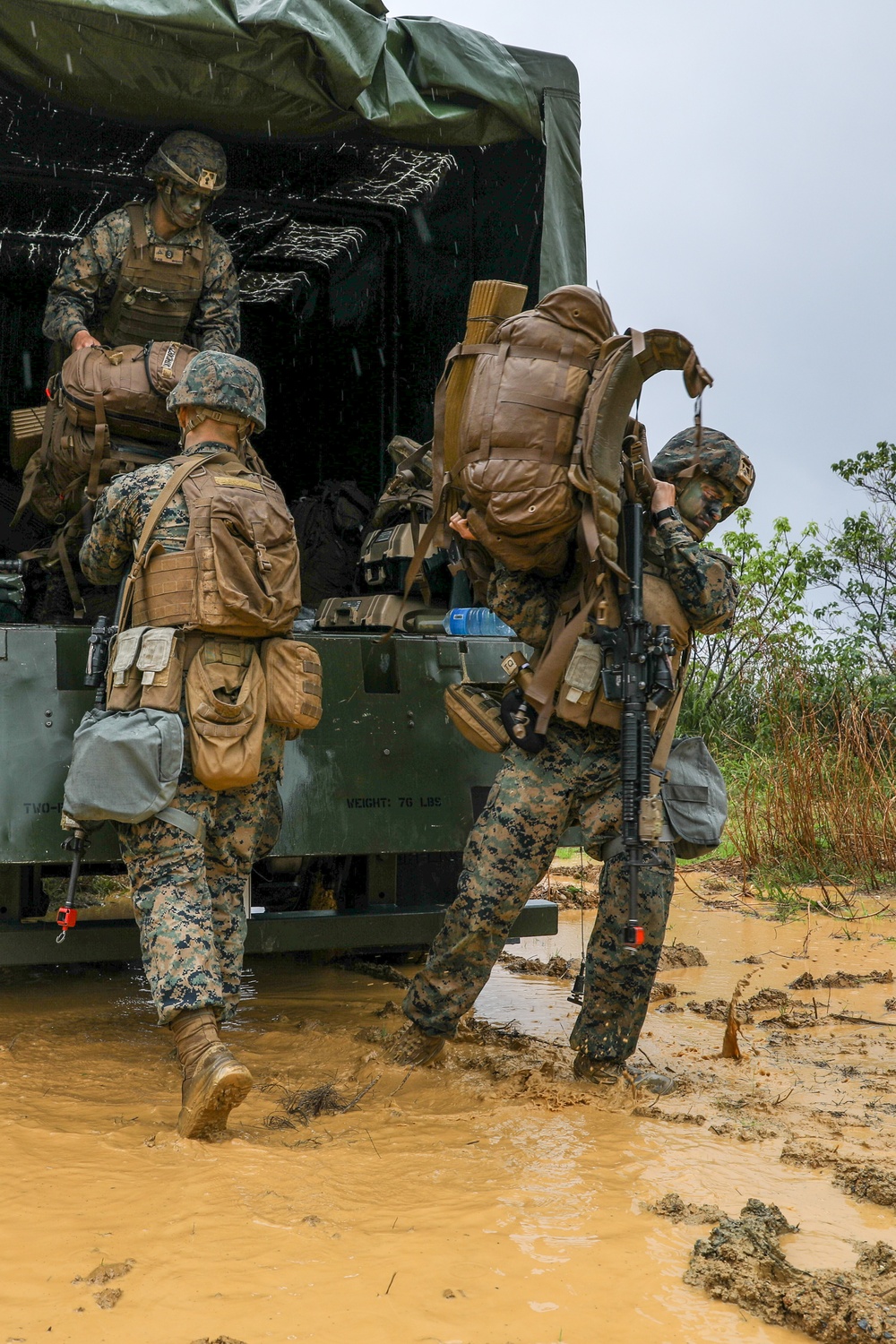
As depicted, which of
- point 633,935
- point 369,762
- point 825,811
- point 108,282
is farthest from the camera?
point 825,811

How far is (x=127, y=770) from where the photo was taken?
10.5 ft

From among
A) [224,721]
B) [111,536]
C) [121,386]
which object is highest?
[121,386]

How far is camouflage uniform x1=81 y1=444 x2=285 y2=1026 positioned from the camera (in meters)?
3.12

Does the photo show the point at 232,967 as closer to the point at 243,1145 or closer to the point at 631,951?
the point at 243,1145

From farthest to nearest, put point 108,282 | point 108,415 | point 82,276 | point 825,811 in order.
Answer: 1. point 825,811
2. point 108,282
3. point 82,276
4. point 108,415

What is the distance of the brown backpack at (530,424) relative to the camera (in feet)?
10.7

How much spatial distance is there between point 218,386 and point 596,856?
5.38 ft

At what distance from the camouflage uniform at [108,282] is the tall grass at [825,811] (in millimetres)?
3682

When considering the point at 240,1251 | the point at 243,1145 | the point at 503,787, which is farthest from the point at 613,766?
the point at 240,1251

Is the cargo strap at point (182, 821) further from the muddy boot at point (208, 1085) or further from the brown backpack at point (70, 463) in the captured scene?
the brown backpack at point (70, 463)

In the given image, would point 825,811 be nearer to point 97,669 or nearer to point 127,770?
point 97,669

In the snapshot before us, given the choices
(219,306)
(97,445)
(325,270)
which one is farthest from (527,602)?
(325,270)

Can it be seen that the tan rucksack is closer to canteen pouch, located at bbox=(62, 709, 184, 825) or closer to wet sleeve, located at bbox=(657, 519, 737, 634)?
canteen pouch, located at bbox=(62, 709, 184, 825)

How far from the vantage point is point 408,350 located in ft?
17.9
